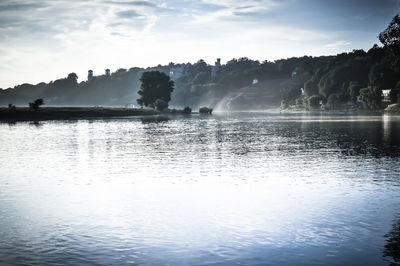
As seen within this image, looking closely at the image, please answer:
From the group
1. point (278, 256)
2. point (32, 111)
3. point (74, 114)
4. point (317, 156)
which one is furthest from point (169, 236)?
point (74, 114)

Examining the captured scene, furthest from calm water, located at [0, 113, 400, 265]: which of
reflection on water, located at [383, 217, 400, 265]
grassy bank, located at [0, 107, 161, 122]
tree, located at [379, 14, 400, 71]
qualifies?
grassy bank, located at [0, 107, 161, 122]

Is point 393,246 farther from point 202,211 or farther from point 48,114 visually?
point 48,114

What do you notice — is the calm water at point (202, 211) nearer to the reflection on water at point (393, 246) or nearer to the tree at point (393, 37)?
the reflection on water at point (393, 246)

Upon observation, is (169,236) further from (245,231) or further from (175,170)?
(175,170)

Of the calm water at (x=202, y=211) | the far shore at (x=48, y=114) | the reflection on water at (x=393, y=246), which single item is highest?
the far shore at (x=48, y=114)

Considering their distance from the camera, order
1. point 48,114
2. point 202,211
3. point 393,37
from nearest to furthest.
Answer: point 202,211, point 393,37, point 48,114

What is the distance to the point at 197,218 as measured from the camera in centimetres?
1956

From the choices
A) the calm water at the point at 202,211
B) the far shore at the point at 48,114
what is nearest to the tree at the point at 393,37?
the calm water at the point at 202,211

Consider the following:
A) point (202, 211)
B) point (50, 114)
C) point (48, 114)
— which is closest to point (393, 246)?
point (202, 211)

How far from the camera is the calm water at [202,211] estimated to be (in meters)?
14.9

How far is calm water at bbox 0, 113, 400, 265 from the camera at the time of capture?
14.9m

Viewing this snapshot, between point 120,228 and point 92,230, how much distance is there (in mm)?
1124

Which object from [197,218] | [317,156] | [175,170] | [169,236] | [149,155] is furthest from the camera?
[149,155]

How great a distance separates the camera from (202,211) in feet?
68.3
